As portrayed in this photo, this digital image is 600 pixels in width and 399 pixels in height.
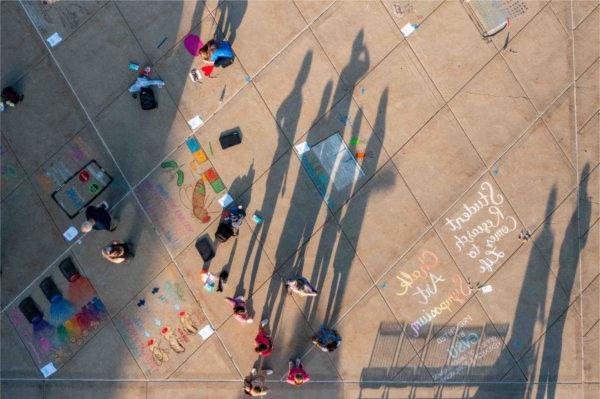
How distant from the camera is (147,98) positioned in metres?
10.5

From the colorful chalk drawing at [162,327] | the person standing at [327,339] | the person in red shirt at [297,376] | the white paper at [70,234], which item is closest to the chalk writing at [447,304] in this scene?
the person standing at [327,339]

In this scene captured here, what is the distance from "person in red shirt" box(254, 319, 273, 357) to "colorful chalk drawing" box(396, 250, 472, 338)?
11.9ft

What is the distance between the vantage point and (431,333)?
36.0ft

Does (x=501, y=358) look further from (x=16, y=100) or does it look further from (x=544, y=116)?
(x=16, y=100)

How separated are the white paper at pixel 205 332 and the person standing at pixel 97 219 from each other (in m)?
3.49

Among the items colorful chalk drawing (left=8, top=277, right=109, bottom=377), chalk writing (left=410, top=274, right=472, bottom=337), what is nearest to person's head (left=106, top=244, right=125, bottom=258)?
colorful chalk drawing (left=8, top=277, right=109, bottom=377)

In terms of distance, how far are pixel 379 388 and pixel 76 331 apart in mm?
8019

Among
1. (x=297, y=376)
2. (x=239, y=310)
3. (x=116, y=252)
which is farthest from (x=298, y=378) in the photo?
(x=116, y=252)

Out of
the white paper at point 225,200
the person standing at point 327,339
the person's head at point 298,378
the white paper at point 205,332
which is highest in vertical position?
the white paper at point 225,200

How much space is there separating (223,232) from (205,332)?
2659 mm

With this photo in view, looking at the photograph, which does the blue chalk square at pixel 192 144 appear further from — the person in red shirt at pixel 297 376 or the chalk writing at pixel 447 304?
the chalk writing at pixel 447 304

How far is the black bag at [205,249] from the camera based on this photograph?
10539mm

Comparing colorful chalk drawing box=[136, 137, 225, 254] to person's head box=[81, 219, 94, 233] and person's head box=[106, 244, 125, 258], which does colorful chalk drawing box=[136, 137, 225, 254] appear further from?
person's head box=[81, 219, 94, 233]

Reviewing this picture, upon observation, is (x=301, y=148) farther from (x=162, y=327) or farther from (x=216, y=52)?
(x=162, y=327)
